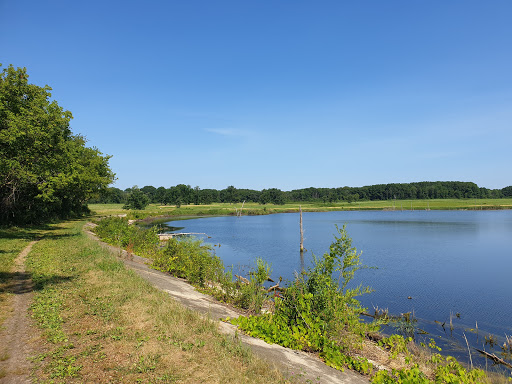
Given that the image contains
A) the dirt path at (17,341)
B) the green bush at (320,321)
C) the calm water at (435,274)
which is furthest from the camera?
the calm water at (435,274)

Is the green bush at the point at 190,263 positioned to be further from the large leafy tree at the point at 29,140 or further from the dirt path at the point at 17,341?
the large leafy tree at the point at 29,140

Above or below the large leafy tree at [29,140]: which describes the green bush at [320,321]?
Answer: below

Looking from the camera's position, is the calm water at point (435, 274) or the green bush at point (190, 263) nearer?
the calm water at point (435, 274)

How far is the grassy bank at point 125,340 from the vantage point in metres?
6.23

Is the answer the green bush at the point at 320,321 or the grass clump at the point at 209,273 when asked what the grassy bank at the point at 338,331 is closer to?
the green bush at the point at 320,321

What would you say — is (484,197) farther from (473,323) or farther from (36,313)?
(36,313)

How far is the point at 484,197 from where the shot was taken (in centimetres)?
19838

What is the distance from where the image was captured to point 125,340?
755cm

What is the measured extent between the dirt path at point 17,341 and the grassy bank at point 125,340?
0.75ft

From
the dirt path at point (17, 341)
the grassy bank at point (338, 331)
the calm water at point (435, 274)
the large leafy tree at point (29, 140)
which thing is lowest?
the calm water at point (435, 274)

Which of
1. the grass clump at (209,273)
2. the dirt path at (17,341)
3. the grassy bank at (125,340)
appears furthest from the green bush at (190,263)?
the dirt path at (17,341)

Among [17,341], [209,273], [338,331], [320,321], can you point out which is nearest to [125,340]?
[17,341]

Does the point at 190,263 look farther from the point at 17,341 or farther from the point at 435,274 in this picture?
the point at 435,274

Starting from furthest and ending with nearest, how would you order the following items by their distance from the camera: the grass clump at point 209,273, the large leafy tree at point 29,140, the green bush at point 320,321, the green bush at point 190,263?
the large leafy tree at point 29,140, the green bush at point 190,263, the grass clump at point 209,273, the green bush at point 320,321
